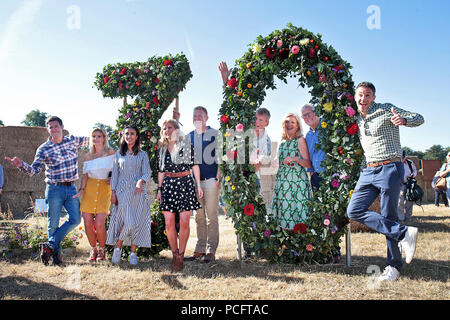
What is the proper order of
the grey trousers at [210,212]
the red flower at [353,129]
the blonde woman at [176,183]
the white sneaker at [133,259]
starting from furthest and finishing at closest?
1. the grey trousers at [210,212]
2. the white sneaker at [133,259]
3. the blonde woman at [176,183]
4. the red flower at [353,129]

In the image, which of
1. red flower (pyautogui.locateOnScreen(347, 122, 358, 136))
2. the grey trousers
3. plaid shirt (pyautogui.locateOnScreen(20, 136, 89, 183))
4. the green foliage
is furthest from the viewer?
the green foliage

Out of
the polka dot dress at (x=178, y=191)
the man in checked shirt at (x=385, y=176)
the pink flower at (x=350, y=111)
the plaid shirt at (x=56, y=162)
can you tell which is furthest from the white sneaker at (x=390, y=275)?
the plaid shirt at (x=56, y=162)

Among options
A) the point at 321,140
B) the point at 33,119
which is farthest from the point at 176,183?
the point at 33,119

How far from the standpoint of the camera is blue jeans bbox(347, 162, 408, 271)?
378 centimetres

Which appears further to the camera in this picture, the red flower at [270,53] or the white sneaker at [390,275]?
the red flower at [270,53]

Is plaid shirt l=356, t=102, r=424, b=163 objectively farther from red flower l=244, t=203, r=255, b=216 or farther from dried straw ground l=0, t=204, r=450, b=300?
red flower l=244, t=203, r=255, b=216

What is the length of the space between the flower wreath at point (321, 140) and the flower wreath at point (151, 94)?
103 cm

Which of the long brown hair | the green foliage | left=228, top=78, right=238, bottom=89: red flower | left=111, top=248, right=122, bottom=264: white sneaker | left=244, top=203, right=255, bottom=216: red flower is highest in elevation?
the green foliage

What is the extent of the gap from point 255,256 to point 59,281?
2.74 metres

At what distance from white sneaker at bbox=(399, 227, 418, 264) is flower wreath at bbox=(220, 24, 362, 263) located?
34.1 inches

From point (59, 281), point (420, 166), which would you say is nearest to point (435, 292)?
point (59, 281)

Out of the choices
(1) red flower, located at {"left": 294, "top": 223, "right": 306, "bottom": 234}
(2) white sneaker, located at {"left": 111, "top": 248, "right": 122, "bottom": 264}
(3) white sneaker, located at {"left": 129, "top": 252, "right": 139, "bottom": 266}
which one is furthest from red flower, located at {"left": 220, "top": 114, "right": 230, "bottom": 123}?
(2) white sneaker, located at {"left": 111, "top": 248, "right": 122, "bottom": 264}

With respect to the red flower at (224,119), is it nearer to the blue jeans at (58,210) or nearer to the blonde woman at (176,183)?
the blonde woman at (176,183)

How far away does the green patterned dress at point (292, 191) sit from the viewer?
4.67m
